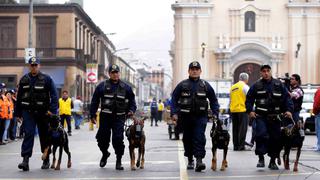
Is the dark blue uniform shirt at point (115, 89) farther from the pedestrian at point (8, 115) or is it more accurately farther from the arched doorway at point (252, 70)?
the arched doorway at point (252, 70)

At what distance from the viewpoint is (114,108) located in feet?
47.4

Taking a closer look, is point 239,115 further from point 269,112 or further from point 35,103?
point 35,103

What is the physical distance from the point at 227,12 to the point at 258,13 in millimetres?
3034

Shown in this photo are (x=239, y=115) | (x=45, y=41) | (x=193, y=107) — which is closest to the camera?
(x=193, y=107)

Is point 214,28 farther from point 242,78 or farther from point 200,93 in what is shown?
point 200,93

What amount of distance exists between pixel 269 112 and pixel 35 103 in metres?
4.30

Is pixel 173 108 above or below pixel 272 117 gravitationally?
above

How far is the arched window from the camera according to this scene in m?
77.6

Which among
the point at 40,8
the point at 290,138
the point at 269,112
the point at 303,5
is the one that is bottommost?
the point at 290,138

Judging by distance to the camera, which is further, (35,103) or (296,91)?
(296,91)

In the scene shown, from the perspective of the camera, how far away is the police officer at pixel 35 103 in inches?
568

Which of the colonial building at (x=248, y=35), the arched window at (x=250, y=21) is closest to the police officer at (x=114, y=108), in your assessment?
the colonial building at (x=248, y=35)

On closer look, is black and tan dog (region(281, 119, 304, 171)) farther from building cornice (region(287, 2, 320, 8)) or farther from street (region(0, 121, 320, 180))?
building cornice (region(287, 2, 320, 8))

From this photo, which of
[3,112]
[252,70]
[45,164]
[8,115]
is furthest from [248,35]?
[45,164]
